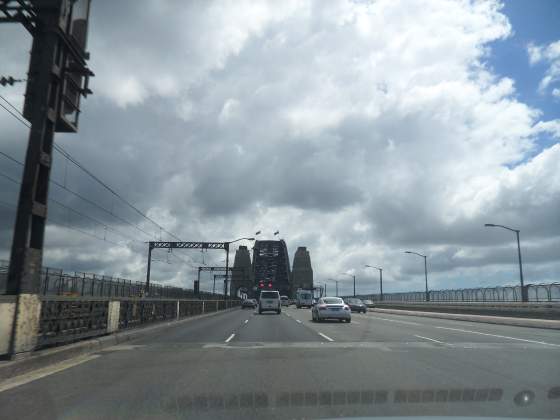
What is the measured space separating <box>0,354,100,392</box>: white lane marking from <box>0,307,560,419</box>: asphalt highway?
0.06ft

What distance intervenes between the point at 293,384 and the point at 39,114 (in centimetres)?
861

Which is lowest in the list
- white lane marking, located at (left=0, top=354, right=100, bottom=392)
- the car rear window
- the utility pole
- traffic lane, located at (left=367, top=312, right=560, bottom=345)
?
white lane marking, located at (left=0, top=354, right=100, bottom=392)

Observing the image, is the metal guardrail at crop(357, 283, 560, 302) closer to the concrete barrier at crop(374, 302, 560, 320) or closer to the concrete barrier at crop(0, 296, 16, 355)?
the concrete barrier at crop(374, 302, 560, 320)

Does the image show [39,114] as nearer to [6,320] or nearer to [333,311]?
[6,320]

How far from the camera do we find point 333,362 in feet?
38.9

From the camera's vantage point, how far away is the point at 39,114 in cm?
1250

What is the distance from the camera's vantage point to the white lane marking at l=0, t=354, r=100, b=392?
9210 mm

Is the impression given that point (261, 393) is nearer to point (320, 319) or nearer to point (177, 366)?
point (177, 366)

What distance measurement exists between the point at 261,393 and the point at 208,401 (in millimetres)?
953

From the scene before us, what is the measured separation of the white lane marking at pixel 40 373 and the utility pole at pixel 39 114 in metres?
0.53

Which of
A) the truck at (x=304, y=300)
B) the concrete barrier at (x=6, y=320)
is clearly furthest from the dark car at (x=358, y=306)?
the concrete barrier at (x=6, y=320)

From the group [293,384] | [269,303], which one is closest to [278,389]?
[293,384]

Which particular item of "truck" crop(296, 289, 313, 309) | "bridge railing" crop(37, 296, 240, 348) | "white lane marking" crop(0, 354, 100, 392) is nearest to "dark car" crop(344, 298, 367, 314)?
"truck" crop(296, 289, 313, 309)

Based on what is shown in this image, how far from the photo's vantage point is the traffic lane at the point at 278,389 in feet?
23.5
